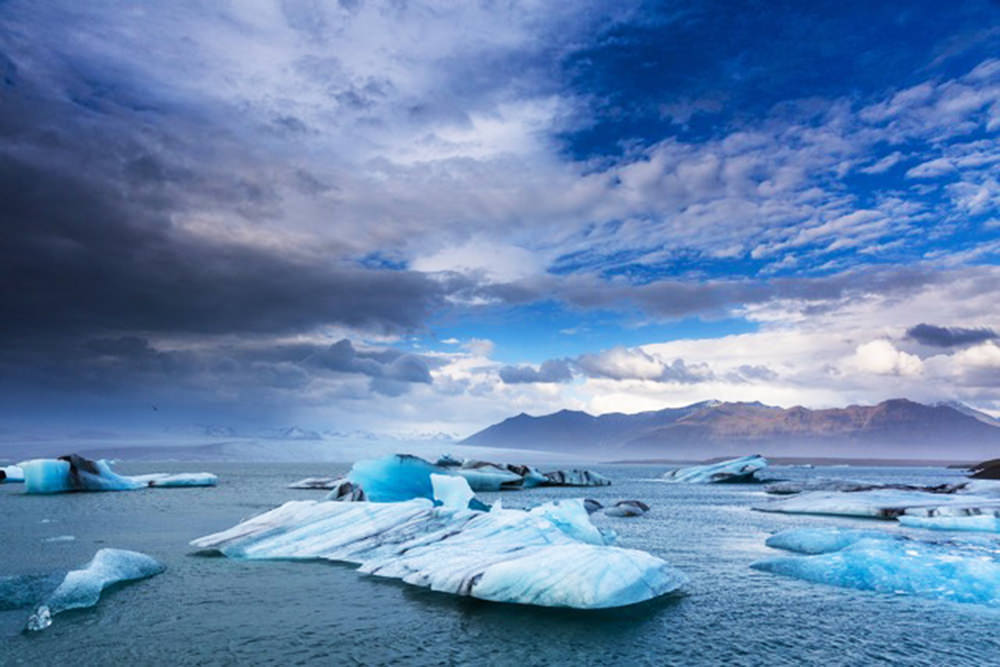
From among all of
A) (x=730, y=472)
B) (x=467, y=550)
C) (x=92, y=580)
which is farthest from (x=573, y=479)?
(x=92, y=580)

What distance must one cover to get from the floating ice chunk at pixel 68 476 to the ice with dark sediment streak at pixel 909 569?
40.1m

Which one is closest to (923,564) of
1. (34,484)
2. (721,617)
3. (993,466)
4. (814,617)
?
(814,617)

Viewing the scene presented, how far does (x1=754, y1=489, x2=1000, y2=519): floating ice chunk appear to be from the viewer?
23438 millimetres

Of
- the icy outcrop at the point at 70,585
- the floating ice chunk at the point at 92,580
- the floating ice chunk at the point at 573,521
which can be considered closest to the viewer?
the floating ice chunk at the point at 92,580

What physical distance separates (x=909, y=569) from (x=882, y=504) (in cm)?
1629

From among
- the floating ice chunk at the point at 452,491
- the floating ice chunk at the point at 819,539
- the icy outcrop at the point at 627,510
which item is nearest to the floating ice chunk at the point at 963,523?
the floating ice chunk at the point at 819,539

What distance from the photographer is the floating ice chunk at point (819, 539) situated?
16.0 meters

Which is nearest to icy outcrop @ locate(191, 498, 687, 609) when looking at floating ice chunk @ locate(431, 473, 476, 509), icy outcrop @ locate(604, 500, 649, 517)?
floating ice chunk @ locate(431, 473, 476, 509)

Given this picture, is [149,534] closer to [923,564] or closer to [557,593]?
[557,593]

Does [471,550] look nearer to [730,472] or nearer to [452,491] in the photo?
[452,491]

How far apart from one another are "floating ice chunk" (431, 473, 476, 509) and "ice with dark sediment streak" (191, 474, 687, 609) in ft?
11.6

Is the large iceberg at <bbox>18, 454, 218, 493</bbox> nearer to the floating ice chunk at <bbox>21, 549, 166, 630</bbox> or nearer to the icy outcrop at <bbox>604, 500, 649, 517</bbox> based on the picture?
the floating ice chunk at <bbox>21, 549, 166, 630</bbox>

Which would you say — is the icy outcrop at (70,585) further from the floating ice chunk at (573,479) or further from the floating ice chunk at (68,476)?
the floating ice chunk at (573,479)

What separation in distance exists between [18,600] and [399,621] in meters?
5.92
